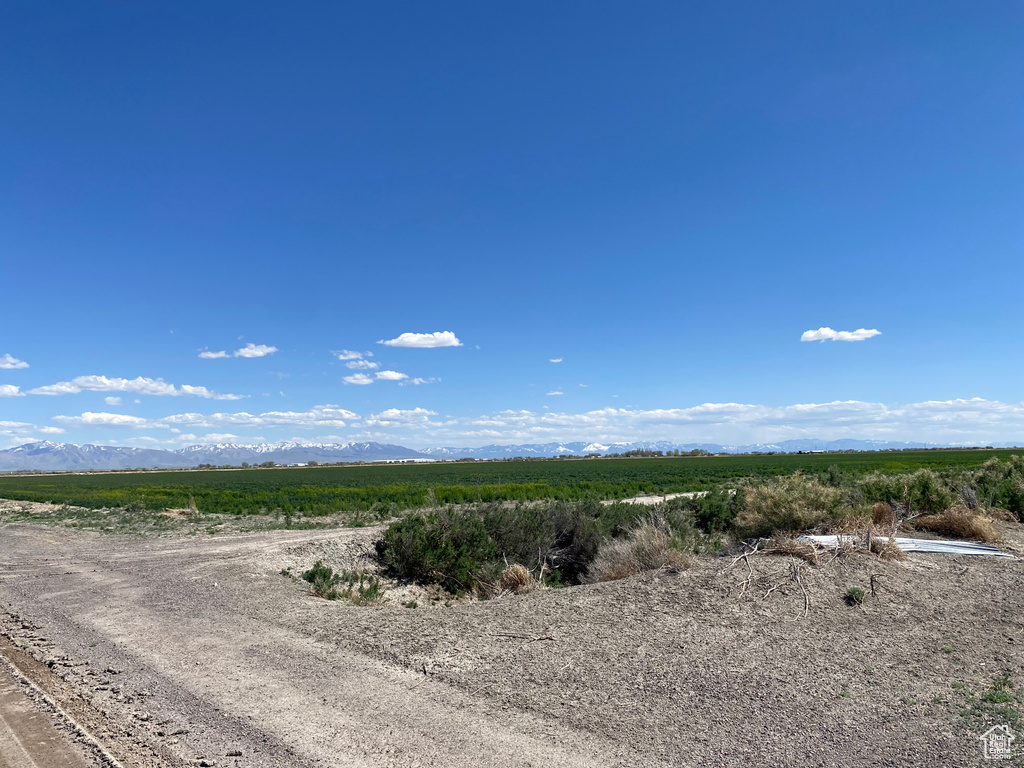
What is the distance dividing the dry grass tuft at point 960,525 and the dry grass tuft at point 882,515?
644mm

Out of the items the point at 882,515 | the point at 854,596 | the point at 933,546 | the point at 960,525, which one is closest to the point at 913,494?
the point at 882,515

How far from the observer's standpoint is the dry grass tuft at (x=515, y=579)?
1347 cm

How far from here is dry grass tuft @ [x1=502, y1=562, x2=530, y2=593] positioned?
13473mm

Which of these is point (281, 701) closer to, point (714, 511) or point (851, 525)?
point (851, 525)

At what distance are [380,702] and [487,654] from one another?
1.66m

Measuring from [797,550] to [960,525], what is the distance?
6.32 meters

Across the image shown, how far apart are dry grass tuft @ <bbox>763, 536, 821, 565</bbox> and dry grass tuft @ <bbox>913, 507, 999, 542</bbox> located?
5.59m

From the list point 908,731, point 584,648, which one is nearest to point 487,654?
point 584,648

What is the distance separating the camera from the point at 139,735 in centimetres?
557

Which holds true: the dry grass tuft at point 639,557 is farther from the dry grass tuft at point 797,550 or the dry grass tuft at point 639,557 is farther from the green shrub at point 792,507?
the green shrub at point 792,507

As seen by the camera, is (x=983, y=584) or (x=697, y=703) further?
(x=983, y=584)

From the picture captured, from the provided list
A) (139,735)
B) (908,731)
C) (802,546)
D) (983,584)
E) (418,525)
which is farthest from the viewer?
(418,525)

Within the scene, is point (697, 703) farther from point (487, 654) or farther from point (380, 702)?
point (380, 702)

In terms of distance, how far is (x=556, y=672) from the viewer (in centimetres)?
677
